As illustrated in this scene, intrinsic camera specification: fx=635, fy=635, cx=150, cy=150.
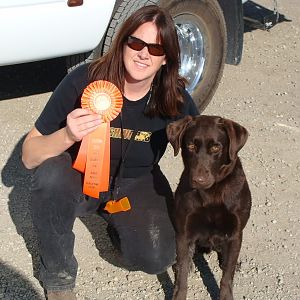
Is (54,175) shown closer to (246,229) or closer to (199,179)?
(199,179)

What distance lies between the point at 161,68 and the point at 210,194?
2.37 ft

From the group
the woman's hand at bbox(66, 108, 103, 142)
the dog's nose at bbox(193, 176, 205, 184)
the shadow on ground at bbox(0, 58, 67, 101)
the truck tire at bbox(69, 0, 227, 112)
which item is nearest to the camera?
the woman's hand at bbox(66, 108, 103, 142)

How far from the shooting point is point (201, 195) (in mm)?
3168

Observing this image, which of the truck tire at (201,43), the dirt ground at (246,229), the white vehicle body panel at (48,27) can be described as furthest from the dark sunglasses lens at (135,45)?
the truck tire at (201,43)

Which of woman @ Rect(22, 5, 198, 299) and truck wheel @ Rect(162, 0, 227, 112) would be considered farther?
truck wheel @ Rect(162, 0, 227, 112)

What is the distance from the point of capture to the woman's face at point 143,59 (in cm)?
309

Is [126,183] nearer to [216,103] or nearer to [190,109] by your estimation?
[190,109]

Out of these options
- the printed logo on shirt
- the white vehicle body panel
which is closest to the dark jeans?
the printed logo on shirt

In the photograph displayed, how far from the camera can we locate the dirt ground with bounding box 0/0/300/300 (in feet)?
11.2

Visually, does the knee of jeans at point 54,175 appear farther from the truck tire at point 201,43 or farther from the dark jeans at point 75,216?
the truck tire at point 201,43

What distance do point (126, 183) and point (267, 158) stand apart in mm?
1719

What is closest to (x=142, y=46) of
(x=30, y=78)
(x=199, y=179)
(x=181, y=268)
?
(x=199, y=179)

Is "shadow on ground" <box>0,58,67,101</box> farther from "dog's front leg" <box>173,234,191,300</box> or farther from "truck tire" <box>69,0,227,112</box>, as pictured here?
"dog's front leg" <box>173,234,191,300</box>

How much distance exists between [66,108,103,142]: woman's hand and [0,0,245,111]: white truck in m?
1.15
